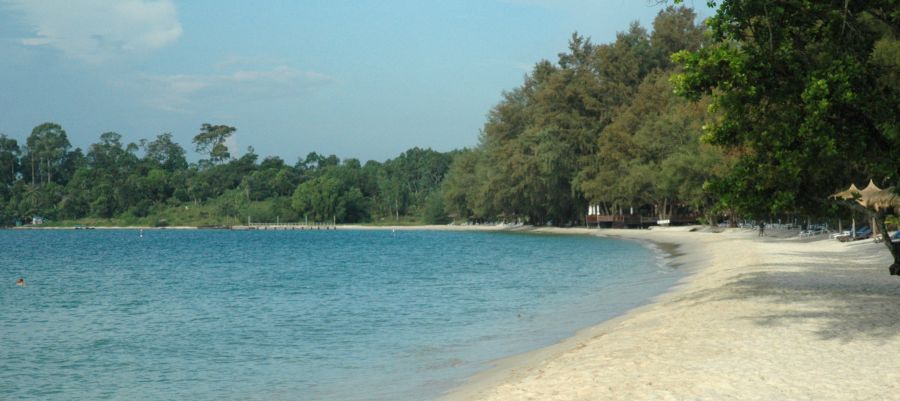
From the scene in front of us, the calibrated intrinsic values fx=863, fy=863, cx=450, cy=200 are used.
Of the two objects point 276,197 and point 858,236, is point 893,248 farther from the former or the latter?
point 276,197

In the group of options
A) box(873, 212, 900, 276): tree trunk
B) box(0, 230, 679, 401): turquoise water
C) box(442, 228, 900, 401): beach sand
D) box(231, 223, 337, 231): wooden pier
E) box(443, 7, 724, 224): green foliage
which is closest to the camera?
box(442, 228, 900, 401): beach sand

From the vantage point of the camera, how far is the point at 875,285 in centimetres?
2138

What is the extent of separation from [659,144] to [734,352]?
73.6 m

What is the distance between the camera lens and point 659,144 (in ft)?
276

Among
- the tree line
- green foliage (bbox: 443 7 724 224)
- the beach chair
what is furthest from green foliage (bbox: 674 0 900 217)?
the tree line

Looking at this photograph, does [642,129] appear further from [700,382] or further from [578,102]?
[700,382]

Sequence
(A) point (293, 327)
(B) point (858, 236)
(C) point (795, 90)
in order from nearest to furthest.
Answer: (C) point (795, 90) < (A) point (293, 327) < (B) point (858, 236)

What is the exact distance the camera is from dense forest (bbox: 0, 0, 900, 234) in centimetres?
1552

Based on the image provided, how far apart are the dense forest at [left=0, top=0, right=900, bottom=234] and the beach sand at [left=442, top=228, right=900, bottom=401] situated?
7.26ft

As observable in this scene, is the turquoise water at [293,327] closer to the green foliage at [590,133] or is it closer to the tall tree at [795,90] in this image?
the tall tree at [795,90]

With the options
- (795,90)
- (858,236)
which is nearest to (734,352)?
(795,90)

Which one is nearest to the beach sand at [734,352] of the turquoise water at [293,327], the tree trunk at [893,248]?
the tree trunk at [893,248]

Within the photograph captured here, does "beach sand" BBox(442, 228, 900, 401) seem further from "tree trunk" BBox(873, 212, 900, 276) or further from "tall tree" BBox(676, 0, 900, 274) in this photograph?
"tall tree" BBox(676, 0, 900, 274)

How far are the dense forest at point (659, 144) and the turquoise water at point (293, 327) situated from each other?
19.2ft
